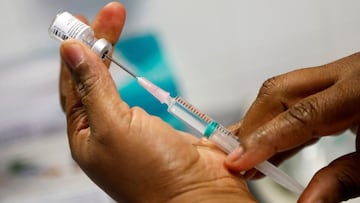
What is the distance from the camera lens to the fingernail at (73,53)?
0.58 metres

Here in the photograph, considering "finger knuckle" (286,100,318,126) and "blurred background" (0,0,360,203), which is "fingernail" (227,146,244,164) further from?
"blurred background" (0,0,360,203)

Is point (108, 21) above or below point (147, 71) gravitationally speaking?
above

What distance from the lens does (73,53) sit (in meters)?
0.58

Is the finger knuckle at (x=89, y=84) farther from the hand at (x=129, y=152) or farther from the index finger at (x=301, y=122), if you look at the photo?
the index finger at (x=301, y=122)

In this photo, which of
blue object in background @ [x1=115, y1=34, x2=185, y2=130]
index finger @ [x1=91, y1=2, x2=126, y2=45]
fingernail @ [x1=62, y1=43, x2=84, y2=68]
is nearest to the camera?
fingernail @ [x1=62, y1=43, x2=84, y2=68]

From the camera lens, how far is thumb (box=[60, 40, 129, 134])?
583 mm

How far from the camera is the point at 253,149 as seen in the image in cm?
62

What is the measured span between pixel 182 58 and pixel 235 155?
1.35 ft

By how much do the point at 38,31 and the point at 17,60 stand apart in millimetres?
68

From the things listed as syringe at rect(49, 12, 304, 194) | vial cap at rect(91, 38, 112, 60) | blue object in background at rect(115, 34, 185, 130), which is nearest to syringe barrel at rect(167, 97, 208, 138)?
syringe at rect(49, 12, 304, 194)

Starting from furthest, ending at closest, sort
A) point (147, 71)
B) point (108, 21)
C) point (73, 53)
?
point (147, 71) < point (108, 21) < point (73, 53)

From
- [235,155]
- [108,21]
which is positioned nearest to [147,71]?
[108,21]

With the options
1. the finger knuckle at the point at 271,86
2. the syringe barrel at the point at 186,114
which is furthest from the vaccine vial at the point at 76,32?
the finger knuckle at the point at 271,86

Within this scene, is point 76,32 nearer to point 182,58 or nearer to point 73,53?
point 73,53
